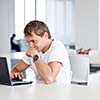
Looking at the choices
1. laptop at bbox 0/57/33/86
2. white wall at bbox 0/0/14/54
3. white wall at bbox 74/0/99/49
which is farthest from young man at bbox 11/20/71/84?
white wall at bbox 0/0/14/54

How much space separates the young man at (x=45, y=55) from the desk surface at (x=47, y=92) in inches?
10.0

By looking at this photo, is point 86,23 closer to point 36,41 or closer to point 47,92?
point 36,41

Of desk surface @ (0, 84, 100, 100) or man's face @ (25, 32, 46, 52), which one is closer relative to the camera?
desk surface @ (0, 84, 100, 100)

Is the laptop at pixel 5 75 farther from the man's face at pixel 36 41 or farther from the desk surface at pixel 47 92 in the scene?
the man's face at pixel 36 41

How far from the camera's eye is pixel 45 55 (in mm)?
2309

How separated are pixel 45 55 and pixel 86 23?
168 inches

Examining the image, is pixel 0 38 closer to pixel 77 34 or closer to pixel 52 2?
pixel 52 2

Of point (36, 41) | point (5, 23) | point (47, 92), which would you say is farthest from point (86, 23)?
point (47, 92)

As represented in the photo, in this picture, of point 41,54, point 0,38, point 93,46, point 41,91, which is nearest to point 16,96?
point 41,91

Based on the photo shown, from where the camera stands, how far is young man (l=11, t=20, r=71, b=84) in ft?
6.90

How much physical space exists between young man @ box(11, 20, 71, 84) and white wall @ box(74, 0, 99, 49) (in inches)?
162

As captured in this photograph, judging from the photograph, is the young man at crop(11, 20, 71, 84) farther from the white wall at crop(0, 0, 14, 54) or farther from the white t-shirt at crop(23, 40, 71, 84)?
the white wall at crop(0, 0, 14, 54)

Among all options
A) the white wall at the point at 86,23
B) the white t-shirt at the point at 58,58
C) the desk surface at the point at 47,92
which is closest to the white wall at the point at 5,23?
the white wall at the point at 86,23

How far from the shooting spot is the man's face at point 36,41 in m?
2.19
